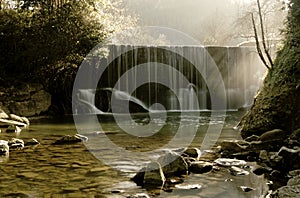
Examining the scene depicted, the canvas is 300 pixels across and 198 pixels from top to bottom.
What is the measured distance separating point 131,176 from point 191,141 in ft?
12.0

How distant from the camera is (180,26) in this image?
143 ft

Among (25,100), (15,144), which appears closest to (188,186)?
(15,144)

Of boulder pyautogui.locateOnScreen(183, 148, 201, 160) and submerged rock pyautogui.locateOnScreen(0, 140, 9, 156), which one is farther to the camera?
submerged rock pyautogui.locateOnScreen(0, 140, 9, 156)

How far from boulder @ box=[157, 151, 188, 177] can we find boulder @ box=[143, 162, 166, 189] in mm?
272

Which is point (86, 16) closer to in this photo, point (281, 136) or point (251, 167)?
point (281, 136)

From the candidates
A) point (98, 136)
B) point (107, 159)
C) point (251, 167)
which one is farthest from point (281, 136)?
point (98, 136)

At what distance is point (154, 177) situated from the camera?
5.49 metres

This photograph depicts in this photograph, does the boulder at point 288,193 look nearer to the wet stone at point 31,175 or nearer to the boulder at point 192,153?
the boulder at point 192,153

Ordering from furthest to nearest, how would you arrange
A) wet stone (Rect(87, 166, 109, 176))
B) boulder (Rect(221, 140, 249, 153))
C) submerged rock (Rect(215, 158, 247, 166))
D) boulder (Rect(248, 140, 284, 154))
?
boulder (Rect(221, 140, 249, 153)), boulder (Rect(248, 140, 284, 154)), submerged rock (Rect(215, 158, 247, 166)), wet stone (Rect(87, 166, 109, 176))

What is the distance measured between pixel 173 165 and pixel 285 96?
395 cm

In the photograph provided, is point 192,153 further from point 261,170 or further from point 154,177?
point 154,177

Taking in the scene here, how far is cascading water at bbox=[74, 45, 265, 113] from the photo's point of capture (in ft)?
64.5

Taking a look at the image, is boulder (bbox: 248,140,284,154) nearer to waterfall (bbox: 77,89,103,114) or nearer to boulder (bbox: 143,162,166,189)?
boulder (bbox: 143,162,166,189)

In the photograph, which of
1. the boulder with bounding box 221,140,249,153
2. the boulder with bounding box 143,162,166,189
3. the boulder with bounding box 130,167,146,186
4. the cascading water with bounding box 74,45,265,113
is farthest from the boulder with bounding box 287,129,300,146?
the cascading water with bounding box 74,45,265,113
